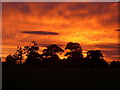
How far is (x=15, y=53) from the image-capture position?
24.8 meters

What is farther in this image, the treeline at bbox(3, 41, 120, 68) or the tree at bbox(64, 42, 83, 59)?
the tree at bbox(64, 42, 83, 59)

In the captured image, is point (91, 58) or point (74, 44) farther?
point (74, 44)

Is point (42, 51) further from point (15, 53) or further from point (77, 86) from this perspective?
point (77, 86)

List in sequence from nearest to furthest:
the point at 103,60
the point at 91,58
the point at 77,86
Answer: the point at 77,86
the point at 103,60
the point at 91,58

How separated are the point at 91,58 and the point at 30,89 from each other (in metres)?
15.3

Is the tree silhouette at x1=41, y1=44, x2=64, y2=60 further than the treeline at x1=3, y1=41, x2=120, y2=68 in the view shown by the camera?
Yes

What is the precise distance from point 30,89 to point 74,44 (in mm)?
16570

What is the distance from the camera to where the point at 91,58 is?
77.0 feet

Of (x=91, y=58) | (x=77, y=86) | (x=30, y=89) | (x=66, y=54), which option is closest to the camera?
(x=30, y=89)

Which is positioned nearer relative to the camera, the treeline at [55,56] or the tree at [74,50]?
the treeline at [55,56]

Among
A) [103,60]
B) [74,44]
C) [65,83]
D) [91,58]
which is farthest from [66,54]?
[65,83]

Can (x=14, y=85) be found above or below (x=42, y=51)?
below

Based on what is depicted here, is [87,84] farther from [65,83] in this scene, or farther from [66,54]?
[66,54]

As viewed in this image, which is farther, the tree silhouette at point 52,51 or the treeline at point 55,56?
the tree silhouette at point 52,51
